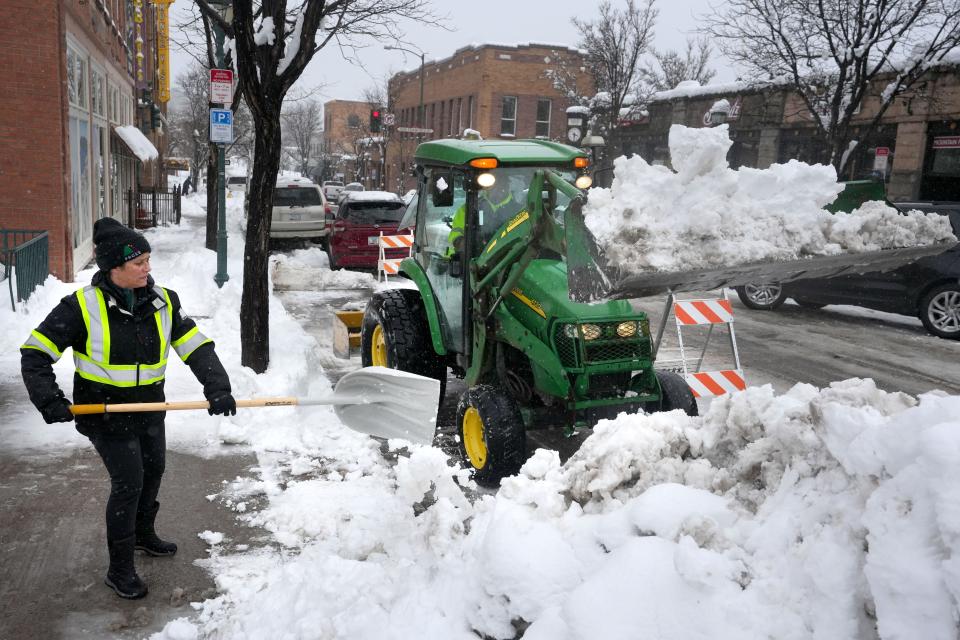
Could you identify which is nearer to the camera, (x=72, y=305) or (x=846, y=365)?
(x=72, y=305)

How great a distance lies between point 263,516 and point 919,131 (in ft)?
72.8

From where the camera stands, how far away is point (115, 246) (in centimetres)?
384

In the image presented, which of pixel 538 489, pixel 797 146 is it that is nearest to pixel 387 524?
pixel 538 489

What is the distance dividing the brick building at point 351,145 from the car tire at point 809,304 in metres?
39.2

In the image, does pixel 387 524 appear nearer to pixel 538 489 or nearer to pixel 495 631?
pixel 538 489

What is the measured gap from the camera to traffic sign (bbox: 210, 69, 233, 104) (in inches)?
447

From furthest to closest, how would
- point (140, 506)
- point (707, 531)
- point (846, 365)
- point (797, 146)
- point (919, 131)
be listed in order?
point (797, 146) → point (919, 131) → point (846, 365) → point (140, 506) → point (707, 531)

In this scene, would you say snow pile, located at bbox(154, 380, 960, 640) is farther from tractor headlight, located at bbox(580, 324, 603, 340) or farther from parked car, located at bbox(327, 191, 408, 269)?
parked car, located at bbox(327, 191, 408, 269)

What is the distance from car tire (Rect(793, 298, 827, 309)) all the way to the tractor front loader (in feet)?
27.8

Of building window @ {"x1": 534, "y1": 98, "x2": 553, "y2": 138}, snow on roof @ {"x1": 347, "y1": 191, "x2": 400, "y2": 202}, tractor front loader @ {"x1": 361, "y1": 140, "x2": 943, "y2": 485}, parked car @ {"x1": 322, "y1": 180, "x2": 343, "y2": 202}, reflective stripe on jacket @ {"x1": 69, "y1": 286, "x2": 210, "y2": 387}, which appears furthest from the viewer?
building window @ {"x1": 534, "y1": 98, "x2": 553, "y2": 138}

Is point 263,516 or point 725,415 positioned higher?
point 725,415

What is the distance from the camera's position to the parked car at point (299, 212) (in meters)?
19.7

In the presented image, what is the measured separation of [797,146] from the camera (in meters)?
25.9

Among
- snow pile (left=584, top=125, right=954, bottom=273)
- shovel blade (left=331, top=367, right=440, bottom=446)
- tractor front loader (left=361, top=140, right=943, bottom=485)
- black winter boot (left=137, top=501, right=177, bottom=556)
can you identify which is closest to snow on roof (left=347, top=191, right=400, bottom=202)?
tractor front loader (left=361, top=140, right=943, bottom=485)
